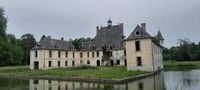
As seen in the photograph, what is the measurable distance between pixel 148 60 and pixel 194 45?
53633 millimetres

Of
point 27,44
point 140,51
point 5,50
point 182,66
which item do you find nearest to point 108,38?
point 182,66

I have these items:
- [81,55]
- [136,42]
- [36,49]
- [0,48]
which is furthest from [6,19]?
[136,42]

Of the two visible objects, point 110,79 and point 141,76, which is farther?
point 141,76

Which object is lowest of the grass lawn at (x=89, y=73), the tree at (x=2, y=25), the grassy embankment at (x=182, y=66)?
the grassy embankment at (x=182, y=66)

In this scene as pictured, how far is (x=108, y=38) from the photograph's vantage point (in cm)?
4875

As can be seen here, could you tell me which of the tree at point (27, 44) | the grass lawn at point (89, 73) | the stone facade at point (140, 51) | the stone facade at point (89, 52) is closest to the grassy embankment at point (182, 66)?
the stone facade at point (89, 52)

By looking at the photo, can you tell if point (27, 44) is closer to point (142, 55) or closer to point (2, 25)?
point (2, 25)

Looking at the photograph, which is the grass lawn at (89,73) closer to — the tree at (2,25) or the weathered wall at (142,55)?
the weathered wall at (142,55)

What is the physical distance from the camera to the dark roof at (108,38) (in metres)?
46.9

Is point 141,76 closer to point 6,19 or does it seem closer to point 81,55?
point 81,55

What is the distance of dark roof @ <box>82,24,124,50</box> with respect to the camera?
154ft

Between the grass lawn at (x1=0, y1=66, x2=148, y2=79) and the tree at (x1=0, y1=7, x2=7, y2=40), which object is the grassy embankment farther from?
the tree at (x1=0, y1=7, x2=7, y2=40)

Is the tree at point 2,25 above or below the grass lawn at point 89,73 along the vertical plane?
above

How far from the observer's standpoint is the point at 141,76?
951 inches
